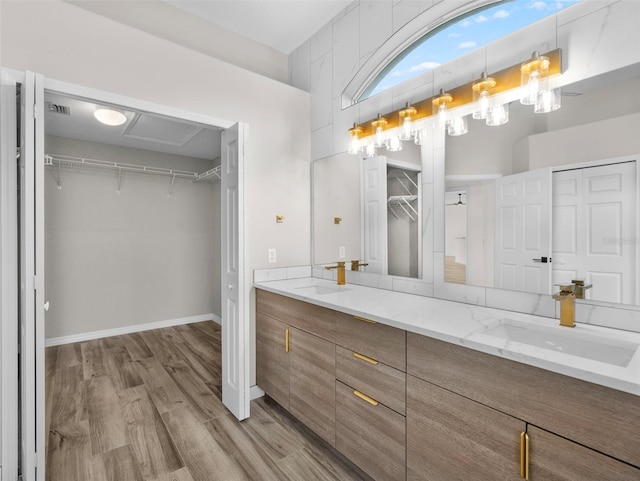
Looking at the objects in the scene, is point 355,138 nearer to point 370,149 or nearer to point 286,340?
point 370,149

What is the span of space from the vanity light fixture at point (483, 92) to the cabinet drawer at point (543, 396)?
3.99ft

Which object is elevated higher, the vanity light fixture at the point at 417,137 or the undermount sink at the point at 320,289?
the vanity light fixture at the point at 417,137

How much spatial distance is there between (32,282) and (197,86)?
5.29ft

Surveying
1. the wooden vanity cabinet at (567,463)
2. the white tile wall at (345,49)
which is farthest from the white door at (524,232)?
the white tile wall at (345,49)

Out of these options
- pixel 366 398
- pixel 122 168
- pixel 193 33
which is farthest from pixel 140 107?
pixel 122 168

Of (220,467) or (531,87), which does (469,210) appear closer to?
(531,87)

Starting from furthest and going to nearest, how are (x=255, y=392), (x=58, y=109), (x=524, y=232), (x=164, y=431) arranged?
(x=58, y=109) → (x=255, y=392) → (x=164, y=431) → (x=524, y=232)

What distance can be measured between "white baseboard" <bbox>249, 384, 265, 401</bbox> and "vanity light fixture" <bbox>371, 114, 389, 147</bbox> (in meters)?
2.12

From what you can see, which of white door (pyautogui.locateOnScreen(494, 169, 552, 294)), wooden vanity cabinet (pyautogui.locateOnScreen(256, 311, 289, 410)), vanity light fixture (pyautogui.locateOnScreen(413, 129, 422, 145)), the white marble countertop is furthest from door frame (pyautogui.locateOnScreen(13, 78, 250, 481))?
white door (pyautogui.locateOnScreen(494, 169, 552, 294))

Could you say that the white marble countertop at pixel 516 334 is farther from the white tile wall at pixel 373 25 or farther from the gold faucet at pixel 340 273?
the white tile wall at pixel 373 25

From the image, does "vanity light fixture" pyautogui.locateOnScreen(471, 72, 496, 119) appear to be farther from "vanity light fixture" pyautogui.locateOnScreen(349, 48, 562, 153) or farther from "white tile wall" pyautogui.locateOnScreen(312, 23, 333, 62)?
"white tile wall" pyautogui.locateOnScreen(312, 23, 333, 62)

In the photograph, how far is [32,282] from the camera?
1.55 m

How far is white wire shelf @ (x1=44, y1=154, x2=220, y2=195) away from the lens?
3705 mm

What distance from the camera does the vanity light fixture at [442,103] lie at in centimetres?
184
